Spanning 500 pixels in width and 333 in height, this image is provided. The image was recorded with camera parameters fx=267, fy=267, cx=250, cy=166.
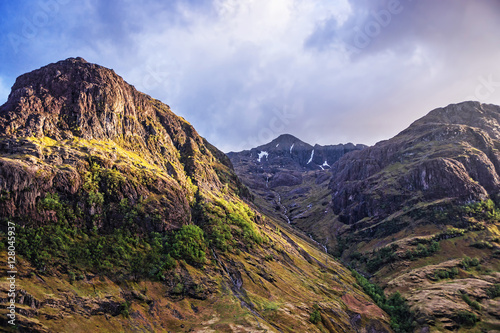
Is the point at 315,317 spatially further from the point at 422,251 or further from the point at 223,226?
the point at 422,251

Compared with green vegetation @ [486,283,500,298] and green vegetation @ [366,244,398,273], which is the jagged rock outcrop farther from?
green vegetation @ [486,283,500,298]

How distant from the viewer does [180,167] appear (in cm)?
16225

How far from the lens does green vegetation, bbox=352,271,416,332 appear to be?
114m

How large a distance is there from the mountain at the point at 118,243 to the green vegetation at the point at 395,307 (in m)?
5.45

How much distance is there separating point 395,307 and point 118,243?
419ft

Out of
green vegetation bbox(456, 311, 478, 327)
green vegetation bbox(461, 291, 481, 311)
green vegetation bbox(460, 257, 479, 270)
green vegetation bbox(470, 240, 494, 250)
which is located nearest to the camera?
green vegetation bbox(456, 311, 478, 327)

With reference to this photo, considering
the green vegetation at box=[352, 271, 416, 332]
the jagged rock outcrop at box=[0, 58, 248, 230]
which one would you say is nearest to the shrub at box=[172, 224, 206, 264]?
the jagged rock outcrop at box=[0, 58, 248, 230]

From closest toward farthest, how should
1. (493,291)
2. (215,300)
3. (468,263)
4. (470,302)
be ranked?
1. (215,300)
2. (470,302)
3. (493,291)
4. (468,263)

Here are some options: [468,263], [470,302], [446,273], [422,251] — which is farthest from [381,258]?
[470,302]

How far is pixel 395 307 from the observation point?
421 ft

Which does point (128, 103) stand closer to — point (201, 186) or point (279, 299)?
point (201, 186)

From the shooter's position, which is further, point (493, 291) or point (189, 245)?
point (493, 291)

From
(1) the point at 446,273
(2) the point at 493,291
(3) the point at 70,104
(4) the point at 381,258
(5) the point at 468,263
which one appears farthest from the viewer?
(4) the point at 381,258

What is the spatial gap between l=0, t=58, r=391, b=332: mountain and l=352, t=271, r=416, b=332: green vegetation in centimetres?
545
